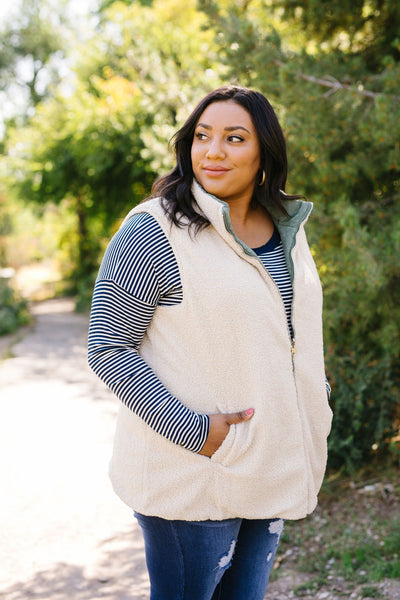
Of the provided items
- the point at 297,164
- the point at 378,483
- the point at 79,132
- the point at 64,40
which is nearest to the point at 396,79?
the point at 297,164

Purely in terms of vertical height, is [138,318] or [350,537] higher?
[138,318]

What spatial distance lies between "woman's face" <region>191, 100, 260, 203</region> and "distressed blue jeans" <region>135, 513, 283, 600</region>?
0.96m

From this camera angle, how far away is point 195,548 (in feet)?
5.44

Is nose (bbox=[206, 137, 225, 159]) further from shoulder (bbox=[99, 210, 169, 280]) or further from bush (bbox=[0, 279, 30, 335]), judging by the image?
bush (bbox=[0, 279, 30, 335])

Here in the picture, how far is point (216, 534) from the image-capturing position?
1664mm

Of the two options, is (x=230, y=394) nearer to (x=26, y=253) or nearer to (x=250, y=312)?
(x=250, y=312)

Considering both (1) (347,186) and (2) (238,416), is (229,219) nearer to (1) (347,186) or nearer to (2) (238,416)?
(2) (238,416)

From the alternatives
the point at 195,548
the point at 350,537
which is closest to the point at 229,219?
the point at 195,548

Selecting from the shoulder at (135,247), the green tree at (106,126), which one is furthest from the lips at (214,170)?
the green tree at (106,126)

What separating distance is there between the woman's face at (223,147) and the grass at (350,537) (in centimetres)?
225

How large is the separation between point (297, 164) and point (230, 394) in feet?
10.1

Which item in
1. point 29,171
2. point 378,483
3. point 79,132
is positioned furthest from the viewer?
point 29,171

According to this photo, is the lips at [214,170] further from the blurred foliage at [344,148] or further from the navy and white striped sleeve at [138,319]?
the blurred foliage at [344,148]

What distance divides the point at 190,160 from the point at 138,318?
1.94 feet
